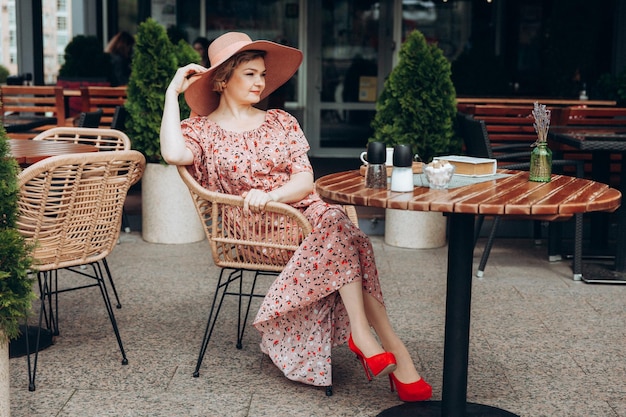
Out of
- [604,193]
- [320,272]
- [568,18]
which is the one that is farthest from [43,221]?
[568,18]

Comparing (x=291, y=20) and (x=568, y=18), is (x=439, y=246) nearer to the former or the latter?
(x=568, y=18)

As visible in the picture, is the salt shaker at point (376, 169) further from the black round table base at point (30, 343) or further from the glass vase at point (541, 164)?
the black round table base at point (30, 343)

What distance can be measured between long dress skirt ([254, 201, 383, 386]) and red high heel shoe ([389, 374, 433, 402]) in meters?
0.27

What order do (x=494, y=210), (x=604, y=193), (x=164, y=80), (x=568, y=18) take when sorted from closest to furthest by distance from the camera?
1. (x=494, y=210)
2. (x=604, y=193)
3. (x=164, y=80)
4. (x=568, y=18)

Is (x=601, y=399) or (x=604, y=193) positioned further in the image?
(x=601, y=399)

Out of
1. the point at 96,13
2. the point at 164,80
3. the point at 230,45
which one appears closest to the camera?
the point at 230,45

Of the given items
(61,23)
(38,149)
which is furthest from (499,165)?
(61,23)

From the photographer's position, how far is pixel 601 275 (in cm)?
504

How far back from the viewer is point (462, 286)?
292cm

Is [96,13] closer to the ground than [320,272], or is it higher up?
higher up

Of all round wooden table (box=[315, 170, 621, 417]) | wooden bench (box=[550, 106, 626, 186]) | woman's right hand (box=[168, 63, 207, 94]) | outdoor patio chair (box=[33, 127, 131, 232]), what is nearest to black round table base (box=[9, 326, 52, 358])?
outdoor patio chair (box=[33, 127, 131, 232])

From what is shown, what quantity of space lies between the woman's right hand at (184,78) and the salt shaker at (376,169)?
3.01 ft

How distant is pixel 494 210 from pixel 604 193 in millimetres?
531

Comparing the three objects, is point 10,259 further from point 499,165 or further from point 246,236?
point 499,165
